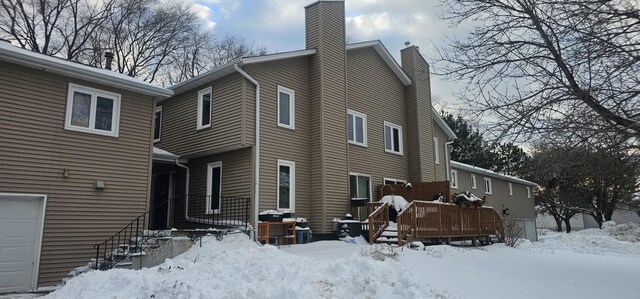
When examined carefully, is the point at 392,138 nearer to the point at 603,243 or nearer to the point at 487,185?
the point at 603,243

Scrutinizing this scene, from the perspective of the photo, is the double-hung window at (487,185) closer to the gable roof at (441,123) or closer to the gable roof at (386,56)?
the gable roof at (441,123)

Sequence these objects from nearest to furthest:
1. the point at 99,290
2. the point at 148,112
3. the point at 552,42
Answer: the point at 99,290 → the point at 552,42 → the point at 148,112

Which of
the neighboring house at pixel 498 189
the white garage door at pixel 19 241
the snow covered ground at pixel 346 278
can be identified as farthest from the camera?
the neighboring house at pixel 498 189

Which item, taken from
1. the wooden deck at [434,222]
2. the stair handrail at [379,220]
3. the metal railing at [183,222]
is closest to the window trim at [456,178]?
the wooden deck at [434,222]

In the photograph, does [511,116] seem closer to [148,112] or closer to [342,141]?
[342,141]

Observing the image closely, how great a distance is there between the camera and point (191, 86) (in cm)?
1600

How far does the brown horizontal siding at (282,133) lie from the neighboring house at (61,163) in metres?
3.47

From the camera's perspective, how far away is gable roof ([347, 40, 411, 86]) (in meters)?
18.8

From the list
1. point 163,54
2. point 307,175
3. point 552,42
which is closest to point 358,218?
point 307,175

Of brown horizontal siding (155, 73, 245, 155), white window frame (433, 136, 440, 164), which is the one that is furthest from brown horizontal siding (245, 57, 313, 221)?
white window frame (433, 136, 440, 164)

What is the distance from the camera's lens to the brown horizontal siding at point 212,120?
14.2m

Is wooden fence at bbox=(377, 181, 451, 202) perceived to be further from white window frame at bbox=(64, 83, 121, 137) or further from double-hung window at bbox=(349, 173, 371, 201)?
white window frame at bbox=(64, 83, 121, 137)

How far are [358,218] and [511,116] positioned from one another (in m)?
8.42

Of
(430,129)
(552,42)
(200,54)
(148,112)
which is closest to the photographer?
(552,42)
